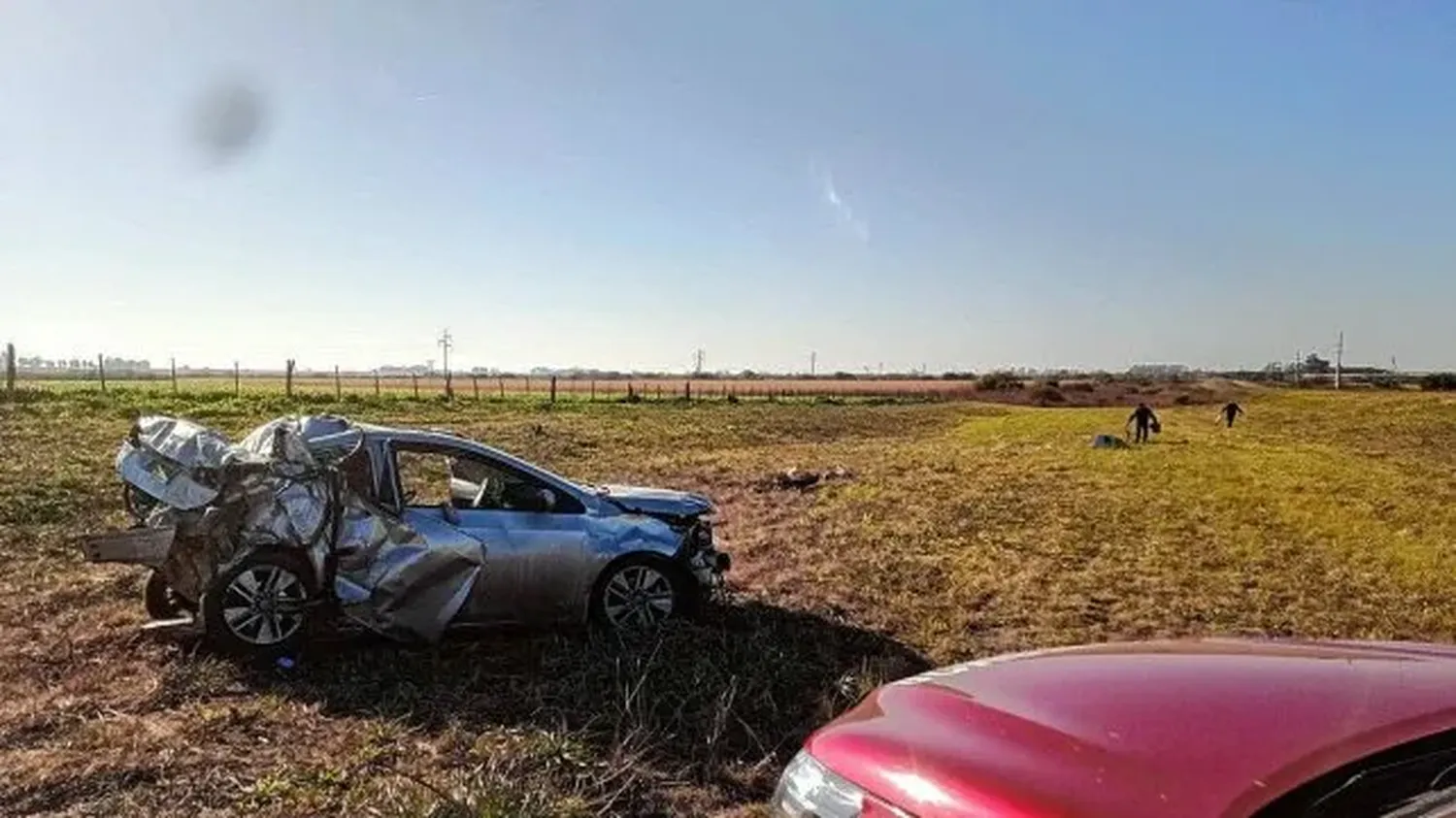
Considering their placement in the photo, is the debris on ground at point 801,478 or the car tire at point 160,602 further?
the debris on ground at point 801,478

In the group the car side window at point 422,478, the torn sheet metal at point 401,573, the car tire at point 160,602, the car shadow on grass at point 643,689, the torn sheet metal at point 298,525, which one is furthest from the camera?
the car tire at point 160,602

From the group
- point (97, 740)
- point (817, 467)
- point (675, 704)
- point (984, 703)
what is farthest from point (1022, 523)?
point (984, 703)

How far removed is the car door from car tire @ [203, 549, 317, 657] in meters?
0.83

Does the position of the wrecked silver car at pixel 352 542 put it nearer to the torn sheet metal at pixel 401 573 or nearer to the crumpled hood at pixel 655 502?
the torn sheet metal at pixel 401 573

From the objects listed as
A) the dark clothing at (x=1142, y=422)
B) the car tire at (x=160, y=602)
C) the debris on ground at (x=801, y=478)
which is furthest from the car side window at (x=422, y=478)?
the dark clothing at (x=1142, y=422)

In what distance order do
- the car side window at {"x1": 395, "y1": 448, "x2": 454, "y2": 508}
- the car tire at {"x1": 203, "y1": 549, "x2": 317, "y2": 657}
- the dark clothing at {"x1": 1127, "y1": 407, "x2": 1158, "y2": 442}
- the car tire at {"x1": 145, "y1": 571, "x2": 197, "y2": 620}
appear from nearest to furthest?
the car tire at {"x1": 203, "y1": 549, "x2": 317, "y2": 657} < the car side window at {"x1": 395, "y1": 448, "x2": 454, "y2": 508} < the car tire at {"x1": 145, "y1": 571, "x2": 197, "y2": 620} < the dark clothing at {"x1": 1127, "y1": 407, "x2": 1158, "y2": 442}

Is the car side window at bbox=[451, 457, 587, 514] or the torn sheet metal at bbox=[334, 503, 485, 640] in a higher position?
the car side window at bbox=[451, 457, 587, 514]

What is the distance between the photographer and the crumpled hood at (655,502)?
860 cm

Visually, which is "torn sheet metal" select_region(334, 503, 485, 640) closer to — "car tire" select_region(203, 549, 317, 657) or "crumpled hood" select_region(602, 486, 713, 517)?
"car tire" select_region(203, 549, 317, 657)

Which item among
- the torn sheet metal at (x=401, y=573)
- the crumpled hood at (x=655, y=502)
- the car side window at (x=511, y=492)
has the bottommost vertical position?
the torn sheet metal at (x=401, y=573)

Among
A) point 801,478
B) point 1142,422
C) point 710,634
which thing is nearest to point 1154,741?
point 710,634

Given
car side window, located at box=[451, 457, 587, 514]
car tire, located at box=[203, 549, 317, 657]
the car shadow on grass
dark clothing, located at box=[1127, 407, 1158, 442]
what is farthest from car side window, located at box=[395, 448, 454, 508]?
dark clothing, located at box=[1127, 407, 1158, 442]

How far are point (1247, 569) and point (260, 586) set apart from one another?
9176 mm

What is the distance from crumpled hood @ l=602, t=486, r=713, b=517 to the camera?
8.60 meters
